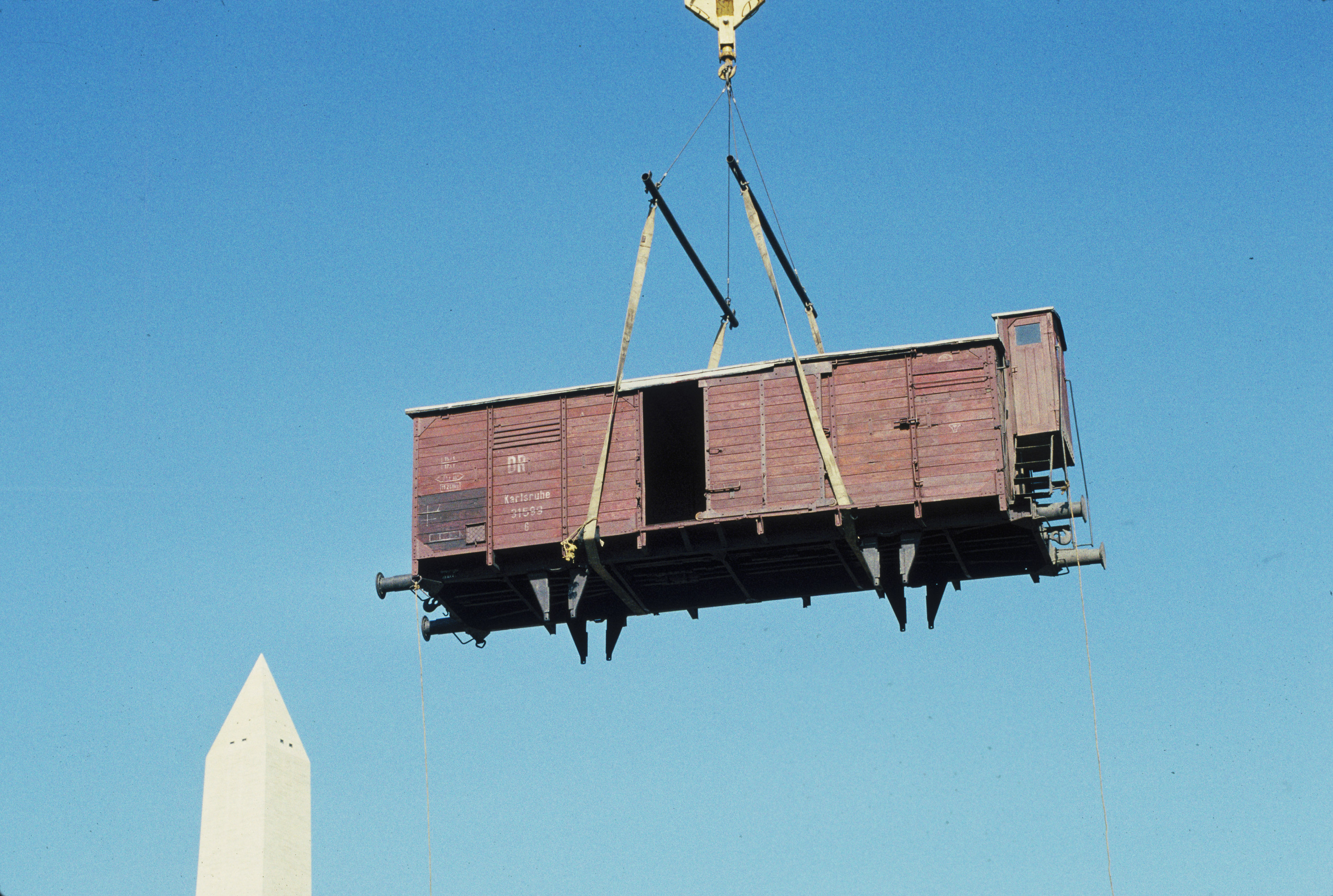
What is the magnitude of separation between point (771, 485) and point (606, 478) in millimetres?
2725

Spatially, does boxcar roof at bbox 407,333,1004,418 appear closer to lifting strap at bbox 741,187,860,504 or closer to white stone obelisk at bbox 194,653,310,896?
lifting strap at bbox 741,187,860,504

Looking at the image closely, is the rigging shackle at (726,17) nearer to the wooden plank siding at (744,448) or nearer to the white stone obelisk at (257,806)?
the wooden plank siding at (744,448)

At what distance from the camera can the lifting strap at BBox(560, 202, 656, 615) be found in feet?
93.7

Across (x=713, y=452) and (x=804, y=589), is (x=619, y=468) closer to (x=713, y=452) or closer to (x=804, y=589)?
(x=713, y=452)

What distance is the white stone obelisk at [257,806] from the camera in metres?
39.4

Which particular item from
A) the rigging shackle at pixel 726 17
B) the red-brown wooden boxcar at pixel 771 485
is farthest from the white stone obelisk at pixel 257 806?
the rigging shackle at pixel 726 17

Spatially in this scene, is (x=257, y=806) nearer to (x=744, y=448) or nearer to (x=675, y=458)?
(x=675, y=458)

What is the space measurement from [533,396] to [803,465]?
472 cm

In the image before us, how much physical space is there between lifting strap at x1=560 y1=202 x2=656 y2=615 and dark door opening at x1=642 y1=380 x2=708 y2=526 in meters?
2.38

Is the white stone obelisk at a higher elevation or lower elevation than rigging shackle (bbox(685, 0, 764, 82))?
lower

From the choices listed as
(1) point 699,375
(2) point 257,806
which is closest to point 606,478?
(1) point 699,375

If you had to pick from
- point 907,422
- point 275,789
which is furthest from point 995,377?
point 275,789

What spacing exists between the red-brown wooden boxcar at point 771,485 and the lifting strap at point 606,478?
12 centimetres

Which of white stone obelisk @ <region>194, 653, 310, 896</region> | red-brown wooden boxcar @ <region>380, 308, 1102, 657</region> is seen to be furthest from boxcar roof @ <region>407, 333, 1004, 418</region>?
white stone obelisk @ <region>194, 653, 310, 896</region>
